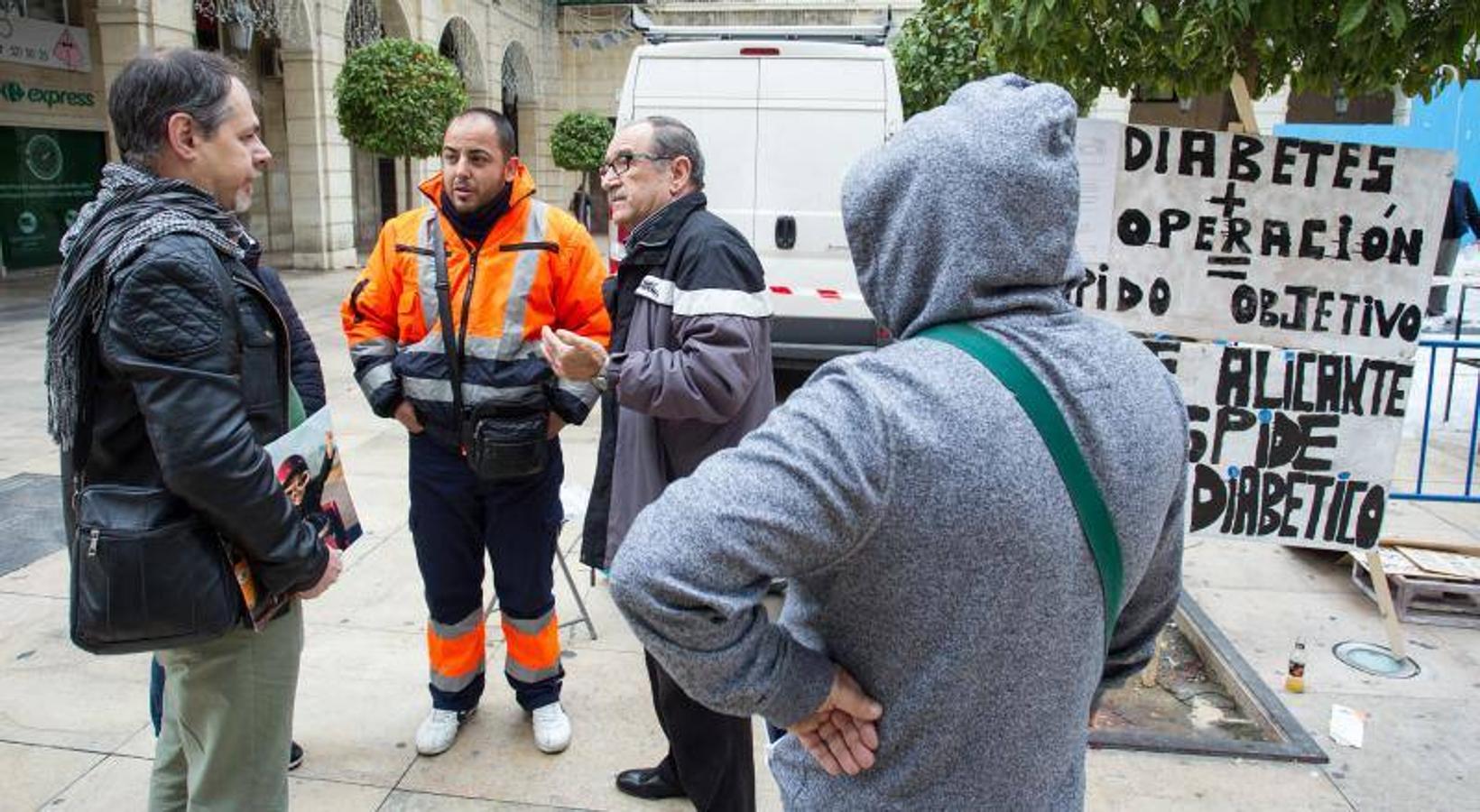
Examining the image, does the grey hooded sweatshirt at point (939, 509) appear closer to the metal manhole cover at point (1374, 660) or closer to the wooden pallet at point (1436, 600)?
the metal manhole cover at point (1374, 660)

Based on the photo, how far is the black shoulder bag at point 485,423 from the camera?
295cm

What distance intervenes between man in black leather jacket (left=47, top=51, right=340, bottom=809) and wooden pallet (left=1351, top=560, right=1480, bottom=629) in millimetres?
4196

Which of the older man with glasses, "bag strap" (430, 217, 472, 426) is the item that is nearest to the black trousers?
the older man with glasses

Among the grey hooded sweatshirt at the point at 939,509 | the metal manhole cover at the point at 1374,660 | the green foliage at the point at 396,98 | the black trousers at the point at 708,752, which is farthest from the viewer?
the green foliage at the point at 396,98

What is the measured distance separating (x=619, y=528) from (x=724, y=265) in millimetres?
759

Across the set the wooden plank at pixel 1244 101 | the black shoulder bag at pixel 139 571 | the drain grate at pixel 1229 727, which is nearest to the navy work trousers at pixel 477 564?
the black shoulder bag at pixel 139 571

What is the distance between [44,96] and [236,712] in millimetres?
16093

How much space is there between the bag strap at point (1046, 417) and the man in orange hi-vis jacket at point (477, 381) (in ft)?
6.39

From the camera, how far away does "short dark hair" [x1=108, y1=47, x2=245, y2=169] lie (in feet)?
6.70

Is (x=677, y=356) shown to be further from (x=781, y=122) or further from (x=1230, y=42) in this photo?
(x=781, y=122)

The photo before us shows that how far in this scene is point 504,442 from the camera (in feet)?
9.66

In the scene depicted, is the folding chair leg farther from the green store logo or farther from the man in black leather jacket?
the green store logo

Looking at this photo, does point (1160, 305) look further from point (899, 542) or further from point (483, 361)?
point (899, 542)

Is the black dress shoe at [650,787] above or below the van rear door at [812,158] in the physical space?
below
